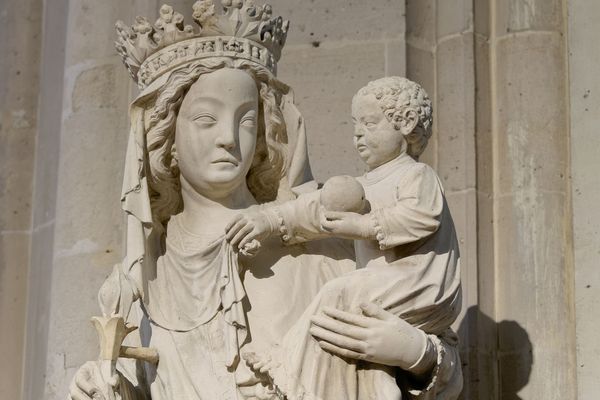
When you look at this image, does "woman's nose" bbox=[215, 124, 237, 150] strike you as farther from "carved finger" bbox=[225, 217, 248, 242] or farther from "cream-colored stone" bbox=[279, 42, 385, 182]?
"cream-colored stone" bbox=[279, 42, 385, 182]

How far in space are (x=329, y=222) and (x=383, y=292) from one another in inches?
8.9

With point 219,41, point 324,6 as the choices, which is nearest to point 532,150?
point 324,6

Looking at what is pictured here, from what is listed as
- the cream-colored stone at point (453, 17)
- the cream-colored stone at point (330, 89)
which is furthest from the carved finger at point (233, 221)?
the cream-colored stone at point (453, 17)

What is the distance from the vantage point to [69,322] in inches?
242

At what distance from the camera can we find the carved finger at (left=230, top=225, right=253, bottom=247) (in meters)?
5.03

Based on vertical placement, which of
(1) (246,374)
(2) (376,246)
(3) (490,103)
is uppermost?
(3) (490,103)

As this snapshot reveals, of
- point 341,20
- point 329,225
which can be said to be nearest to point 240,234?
point 329,225

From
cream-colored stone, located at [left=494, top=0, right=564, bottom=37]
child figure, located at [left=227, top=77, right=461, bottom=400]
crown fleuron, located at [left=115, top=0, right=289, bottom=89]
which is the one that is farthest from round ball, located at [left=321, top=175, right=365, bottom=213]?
cream-colored stone, located at [left=494, top=0, right=564, bottom=37]

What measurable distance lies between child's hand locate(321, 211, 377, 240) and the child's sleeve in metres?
0.02

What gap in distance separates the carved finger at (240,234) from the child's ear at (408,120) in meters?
0.45

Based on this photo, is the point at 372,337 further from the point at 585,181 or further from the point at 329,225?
the point at 585,181

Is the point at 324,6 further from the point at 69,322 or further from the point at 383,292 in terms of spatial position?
the point at 383,292

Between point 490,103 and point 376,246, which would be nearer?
point 376,246

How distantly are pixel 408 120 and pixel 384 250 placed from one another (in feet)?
1.05
